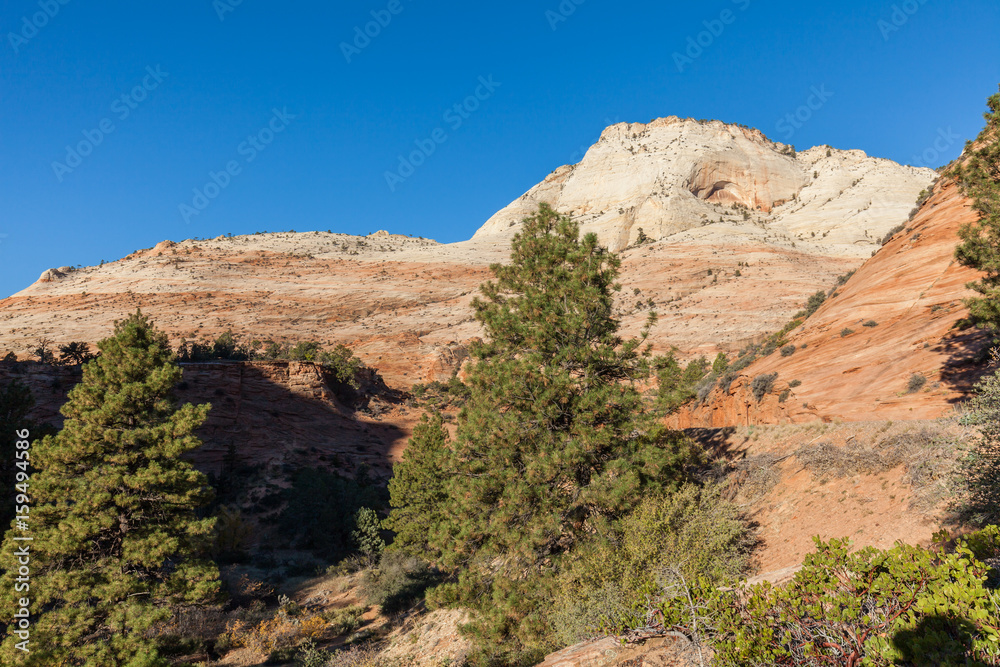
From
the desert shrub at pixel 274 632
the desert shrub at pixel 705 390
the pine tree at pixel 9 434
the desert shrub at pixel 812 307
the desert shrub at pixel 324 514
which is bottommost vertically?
the desert shrub at pixel 274 632

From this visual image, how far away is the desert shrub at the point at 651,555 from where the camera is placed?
25.7ft

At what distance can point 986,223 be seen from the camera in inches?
385

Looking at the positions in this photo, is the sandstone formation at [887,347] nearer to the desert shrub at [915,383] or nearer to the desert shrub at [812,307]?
the desert shrub at [915,383]

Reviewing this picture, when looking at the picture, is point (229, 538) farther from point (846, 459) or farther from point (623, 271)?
point (623, 271)

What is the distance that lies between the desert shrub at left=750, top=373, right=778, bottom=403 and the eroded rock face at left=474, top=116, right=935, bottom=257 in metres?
58.8

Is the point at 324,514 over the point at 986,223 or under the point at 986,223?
under

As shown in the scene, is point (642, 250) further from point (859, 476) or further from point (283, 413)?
point (859, 476)

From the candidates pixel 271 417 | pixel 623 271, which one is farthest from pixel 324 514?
pixel 623 271

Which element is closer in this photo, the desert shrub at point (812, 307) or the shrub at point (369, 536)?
the shrub at point (369, 536)

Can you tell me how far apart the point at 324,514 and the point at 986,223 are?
30.4m

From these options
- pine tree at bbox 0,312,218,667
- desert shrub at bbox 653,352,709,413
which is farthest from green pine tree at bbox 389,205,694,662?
pine tree at bbox 0,312,218,667

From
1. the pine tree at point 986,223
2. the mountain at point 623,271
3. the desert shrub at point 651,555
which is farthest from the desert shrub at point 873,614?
the mountain at point 623,271

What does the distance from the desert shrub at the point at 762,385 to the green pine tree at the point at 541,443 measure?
8.60 meters

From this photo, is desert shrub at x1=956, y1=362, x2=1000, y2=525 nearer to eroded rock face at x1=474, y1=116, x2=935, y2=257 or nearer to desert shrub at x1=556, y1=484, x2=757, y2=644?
desert shrub at x1=556, y1=484, x2=757, y2=644
